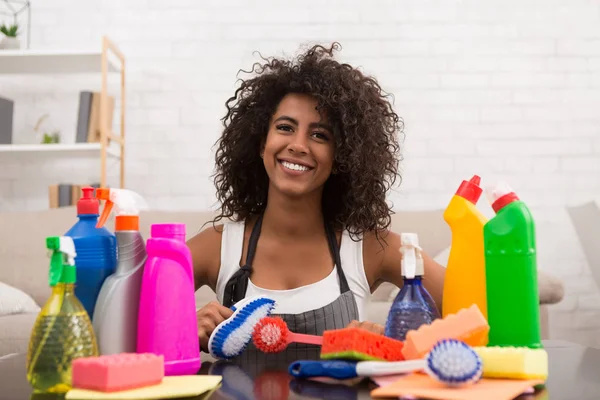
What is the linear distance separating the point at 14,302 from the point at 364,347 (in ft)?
6.81

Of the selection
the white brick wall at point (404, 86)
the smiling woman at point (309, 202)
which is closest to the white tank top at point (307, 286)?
the smiling woman at point (309, 202)

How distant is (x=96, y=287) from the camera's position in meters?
0.88

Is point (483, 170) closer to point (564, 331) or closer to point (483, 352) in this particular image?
→ point (564, 331)

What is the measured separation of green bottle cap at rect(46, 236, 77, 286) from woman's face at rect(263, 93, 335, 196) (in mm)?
703

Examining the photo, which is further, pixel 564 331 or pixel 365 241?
pixel 564 331

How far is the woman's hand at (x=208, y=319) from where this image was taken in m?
1.09

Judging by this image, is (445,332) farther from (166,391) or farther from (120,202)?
(120,202)

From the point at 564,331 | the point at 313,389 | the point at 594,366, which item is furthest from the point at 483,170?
the point at 313,389

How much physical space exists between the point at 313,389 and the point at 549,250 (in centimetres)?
295

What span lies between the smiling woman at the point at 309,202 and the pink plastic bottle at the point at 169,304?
1.73ft

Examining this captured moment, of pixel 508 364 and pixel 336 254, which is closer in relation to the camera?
pixel 508 364

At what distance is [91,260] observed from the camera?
885mm

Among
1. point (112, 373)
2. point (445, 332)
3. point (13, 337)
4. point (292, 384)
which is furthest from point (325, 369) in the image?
point (13, 337)

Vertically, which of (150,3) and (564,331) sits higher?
(150,3)
